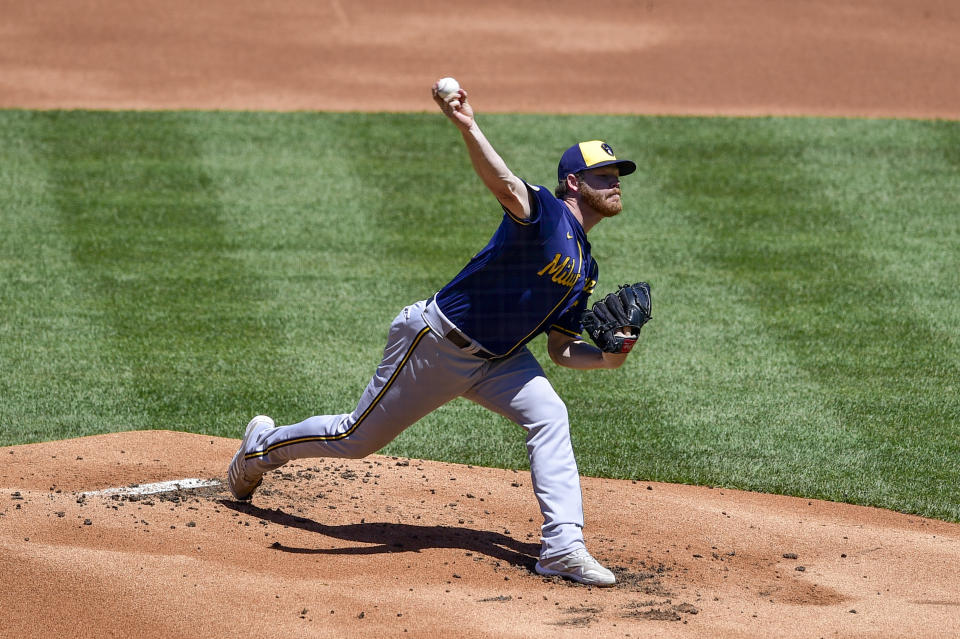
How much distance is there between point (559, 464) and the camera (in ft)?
17.3

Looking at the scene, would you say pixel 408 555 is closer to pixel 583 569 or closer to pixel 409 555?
pixel 409 555

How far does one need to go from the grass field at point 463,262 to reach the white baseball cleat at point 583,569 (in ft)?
6.29

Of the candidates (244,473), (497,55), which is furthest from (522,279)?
(497,55)

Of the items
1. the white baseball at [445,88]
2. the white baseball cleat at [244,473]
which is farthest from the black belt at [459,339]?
the white baseball cleat at [244,473]

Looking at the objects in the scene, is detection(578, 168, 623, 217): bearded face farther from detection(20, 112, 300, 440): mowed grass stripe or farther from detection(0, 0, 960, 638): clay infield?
detection(20, 112, 300, 440): mowed grass stripe

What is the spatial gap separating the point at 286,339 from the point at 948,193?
642 cm

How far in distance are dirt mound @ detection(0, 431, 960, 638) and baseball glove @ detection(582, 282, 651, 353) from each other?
969mm

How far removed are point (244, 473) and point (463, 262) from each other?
4754 millimetres

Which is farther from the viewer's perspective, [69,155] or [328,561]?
[69,155]

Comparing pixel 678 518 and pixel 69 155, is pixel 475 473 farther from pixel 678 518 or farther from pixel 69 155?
pixel 69 155

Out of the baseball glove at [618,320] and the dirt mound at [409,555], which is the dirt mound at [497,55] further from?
the baseball glove at [618,320]

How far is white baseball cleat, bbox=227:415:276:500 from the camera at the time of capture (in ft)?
19.2

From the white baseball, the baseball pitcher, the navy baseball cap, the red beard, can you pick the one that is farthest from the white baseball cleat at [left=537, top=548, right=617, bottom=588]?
the white baseball

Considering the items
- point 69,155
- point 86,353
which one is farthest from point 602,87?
point 86,353
